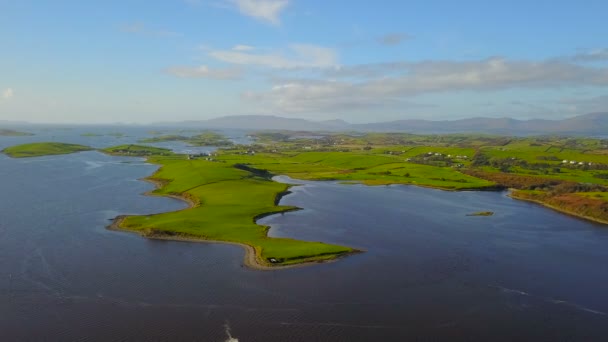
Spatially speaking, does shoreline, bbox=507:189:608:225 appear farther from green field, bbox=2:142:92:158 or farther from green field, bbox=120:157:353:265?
green field, bbox=2:142:92:158

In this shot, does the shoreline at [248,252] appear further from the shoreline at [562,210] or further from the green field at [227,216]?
the shoreline at [562,210]

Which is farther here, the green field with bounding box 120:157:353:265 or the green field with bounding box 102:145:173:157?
the green field with bounding box 102:145:173:157

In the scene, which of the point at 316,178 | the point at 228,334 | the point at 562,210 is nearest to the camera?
the point at 228,334

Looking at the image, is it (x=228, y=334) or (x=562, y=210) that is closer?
(x=228, y=334)

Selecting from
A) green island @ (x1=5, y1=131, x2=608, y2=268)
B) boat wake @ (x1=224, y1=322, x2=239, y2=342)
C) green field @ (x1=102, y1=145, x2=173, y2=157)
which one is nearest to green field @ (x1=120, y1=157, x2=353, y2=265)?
green island @ (x1=5, y1=131, x2=608, y2=268)

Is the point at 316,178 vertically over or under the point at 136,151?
under

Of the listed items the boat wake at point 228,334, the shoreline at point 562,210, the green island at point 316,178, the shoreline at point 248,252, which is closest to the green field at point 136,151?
the green island at point 316,178

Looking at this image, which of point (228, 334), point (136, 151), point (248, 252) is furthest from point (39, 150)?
point (228, 334)

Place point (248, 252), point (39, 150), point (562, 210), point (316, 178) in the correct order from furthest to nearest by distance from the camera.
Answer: point (39, 150)
point (316, 178)
point (562, 210)
point (248, 252)

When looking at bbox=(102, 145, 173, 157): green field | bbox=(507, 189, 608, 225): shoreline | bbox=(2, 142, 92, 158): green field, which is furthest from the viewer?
bbox=(102, 145, 173, 157): green field

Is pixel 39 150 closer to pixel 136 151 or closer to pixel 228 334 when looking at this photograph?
pixel 136 151

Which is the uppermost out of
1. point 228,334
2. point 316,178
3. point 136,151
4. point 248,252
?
point 136,151
